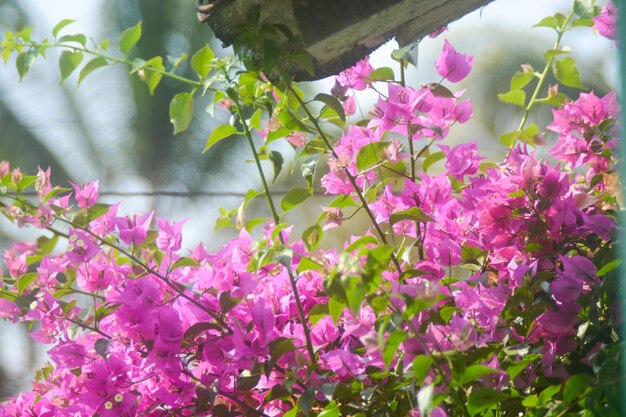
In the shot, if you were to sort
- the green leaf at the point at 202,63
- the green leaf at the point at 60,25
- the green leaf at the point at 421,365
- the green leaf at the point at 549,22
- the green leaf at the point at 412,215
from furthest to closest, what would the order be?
the green leaf at the point at 549,22 < the green leaf at the point at 60,25 < the green leaf at the point at 202,63 < the green leaf at the point at 412,215 < the green leaf at the point at 421,365

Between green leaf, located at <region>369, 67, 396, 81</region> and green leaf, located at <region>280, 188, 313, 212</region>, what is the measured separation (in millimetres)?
156

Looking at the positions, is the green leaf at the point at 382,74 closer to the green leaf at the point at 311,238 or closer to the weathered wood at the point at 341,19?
the weathered wood at the point at 341,19

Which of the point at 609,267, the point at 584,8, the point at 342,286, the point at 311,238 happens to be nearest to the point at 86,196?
the point at 311,238

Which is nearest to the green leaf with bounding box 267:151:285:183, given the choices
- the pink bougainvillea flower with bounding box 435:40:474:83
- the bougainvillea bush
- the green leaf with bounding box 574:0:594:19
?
the bougainvillea bush

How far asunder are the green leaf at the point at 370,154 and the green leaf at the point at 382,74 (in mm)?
105

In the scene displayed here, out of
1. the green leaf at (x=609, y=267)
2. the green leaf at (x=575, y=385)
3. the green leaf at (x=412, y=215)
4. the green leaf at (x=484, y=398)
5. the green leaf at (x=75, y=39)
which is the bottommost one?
the green leaf at (x=575, y=385)

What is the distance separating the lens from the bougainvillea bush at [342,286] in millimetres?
669

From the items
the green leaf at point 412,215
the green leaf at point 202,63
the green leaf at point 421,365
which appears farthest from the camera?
the green leaf at point 202,63

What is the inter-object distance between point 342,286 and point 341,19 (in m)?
0.32

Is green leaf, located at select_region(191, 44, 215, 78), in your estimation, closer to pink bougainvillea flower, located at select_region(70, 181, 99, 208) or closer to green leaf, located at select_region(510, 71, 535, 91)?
pink bougainvillea flower, located at select_region(70, 181, 99, 208)

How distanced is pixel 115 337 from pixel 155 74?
0.32 meters

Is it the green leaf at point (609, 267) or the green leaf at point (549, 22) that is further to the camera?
the green leaf at point (549, 22)

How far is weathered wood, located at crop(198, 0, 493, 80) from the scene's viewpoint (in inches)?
29.7

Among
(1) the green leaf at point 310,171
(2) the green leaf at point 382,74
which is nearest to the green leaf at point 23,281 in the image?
(1) the green leaf at point 310,171
